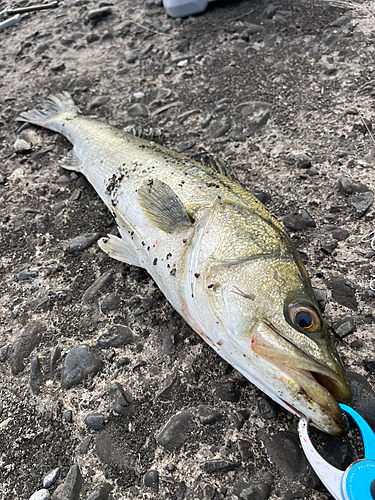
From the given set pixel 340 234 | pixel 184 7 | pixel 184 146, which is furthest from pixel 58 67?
pixel 340 234

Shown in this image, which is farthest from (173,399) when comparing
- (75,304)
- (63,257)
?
(63,257)

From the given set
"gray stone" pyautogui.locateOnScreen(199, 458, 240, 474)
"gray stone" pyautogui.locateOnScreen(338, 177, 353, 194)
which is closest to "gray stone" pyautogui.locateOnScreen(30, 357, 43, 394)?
"gray stone" pyautogui.locateOnScreen(199, 458, 240, 474)

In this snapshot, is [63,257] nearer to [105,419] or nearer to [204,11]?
[105,419]

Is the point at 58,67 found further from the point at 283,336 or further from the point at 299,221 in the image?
the point at 283,336

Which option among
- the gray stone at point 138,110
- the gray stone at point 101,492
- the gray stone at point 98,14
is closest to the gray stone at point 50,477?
the gray stone at point 101,492

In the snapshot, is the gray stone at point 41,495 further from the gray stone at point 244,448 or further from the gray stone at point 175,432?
the gray stone at point 244,448
